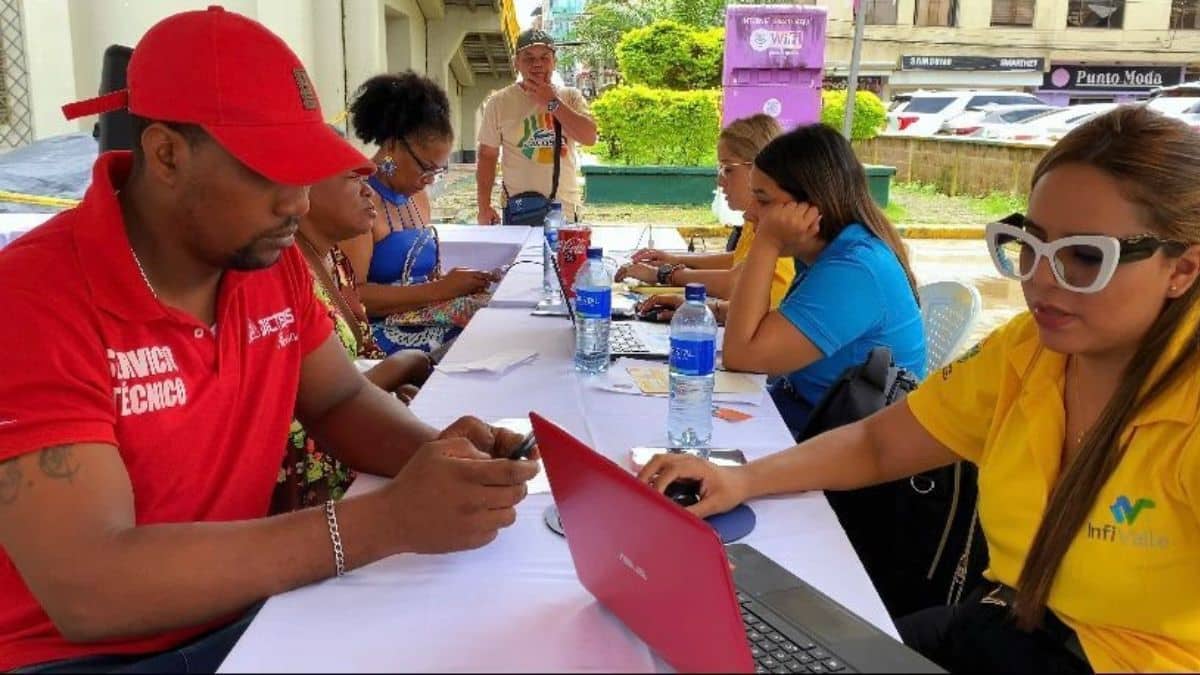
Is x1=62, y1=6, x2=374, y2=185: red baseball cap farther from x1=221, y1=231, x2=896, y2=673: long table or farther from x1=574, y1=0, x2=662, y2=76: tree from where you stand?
x1=574, y1=0, x2=662, y2=76: tree

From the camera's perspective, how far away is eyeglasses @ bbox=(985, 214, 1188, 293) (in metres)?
1.29

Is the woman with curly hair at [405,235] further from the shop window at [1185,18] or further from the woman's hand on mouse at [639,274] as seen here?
the shop window at [1185,18]

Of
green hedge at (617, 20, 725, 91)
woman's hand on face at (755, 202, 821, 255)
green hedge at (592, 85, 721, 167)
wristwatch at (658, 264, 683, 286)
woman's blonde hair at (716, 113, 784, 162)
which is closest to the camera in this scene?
woman's hand on face at (755, 202, 821, 255)

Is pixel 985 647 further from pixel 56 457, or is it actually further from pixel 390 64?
pixel 390 64

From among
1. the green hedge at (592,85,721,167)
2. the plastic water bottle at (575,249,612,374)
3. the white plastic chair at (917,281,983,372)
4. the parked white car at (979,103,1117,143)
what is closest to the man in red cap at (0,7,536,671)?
the plastic water bottle at (575,249,612,374)

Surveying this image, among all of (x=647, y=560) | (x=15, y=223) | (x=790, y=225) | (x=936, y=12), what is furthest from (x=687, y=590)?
(x=936, y=12)

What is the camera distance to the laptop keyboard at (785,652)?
980 mm

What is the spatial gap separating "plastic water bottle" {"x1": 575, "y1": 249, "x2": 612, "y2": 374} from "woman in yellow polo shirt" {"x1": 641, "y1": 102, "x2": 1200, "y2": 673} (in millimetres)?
940

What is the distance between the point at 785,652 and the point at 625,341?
5.66ft

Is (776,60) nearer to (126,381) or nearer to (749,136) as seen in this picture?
(749,136)

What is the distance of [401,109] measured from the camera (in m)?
3.49

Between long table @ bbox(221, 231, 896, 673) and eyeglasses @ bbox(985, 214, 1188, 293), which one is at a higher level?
eyeglasses @ bbox(985, 214, 1188, 293)

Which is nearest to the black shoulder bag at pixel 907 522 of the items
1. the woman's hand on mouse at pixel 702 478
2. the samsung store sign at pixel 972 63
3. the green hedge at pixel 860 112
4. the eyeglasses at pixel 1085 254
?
the woman's hand on mouse at pixel 702 478

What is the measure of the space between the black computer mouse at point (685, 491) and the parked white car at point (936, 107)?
19.9 m
